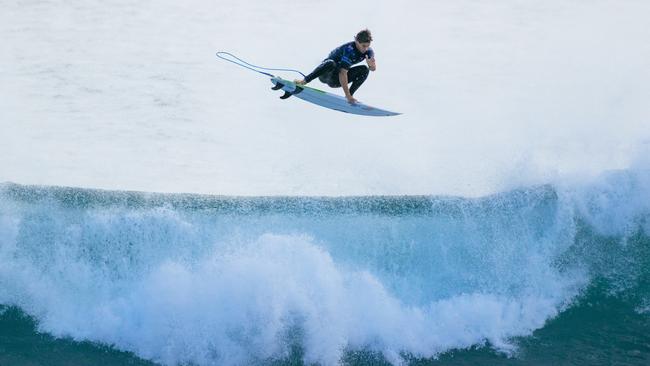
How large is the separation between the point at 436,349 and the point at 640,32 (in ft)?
26.8

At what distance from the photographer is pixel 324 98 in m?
10.6

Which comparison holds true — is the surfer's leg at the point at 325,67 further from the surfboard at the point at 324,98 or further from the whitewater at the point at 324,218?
the whitewater at the point at 324,218

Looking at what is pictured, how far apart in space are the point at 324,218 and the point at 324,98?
65.7 inches

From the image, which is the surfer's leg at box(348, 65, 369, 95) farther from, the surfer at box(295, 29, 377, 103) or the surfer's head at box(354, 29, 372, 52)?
the surfer's head at box(354, 29, 372, 52)

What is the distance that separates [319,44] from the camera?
46.8ft

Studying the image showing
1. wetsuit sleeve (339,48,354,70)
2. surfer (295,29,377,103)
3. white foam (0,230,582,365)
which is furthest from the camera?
wetsuit sleeve (339,48,354,70)

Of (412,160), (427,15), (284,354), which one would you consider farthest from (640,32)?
(284,354)

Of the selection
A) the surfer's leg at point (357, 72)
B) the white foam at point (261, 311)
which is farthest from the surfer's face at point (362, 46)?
the white foam at point (261, 311)

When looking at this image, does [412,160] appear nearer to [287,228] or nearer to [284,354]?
[287,228]

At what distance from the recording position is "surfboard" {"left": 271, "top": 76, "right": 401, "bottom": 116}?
34.4 ft

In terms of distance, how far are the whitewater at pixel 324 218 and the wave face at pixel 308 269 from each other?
0.08 ft

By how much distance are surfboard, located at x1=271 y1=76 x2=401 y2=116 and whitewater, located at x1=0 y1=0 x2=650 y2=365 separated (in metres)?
0.71

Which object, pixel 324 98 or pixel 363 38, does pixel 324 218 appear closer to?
pixel 324 98

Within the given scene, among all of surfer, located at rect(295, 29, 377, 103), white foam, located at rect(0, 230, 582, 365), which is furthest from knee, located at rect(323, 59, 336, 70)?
white foam, located at rect(0, 230, 582, 365)
